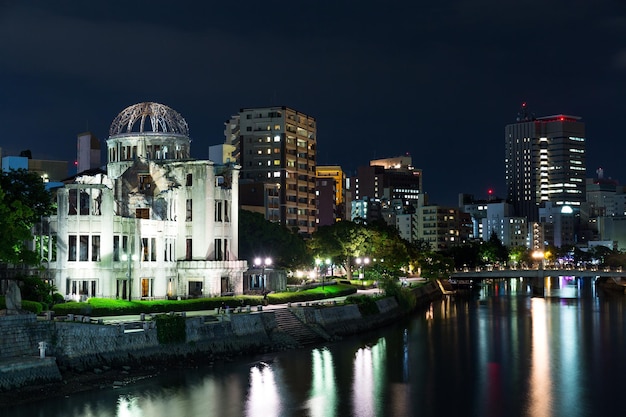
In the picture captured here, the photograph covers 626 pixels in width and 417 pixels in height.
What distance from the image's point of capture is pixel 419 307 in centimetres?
12125

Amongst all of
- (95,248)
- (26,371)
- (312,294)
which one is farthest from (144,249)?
(26,371)

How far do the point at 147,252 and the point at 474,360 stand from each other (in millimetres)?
33090

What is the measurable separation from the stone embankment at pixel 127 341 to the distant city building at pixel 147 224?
1249 centimetres

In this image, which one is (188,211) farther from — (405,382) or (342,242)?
(342,242)

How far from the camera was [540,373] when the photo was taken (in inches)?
2579

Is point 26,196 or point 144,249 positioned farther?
point 144,249

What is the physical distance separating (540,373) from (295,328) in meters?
22.1

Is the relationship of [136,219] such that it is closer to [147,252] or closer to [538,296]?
[147,252]

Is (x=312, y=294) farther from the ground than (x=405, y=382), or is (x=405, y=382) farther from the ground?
(x=312, y=294)

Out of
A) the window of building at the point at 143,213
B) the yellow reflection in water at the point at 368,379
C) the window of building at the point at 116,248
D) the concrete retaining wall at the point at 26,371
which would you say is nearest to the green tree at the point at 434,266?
the yellow reflection in water at the point at 368,379

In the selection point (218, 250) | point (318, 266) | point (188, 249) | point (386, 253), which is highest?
point (188, 249)

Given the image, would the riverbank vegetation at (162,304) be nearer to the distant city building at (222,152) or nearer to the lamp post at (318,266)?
the lamp post at (318,266)

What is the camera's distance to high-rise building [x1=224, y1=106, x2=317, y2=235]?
16688 centimetres

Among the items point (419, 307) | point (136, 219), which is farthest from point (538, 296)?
point (136, 219)
